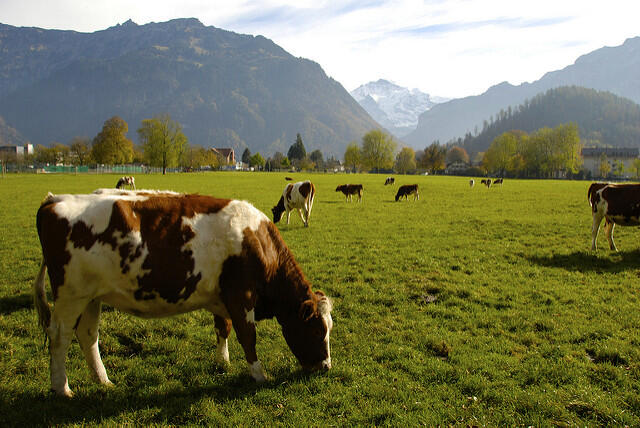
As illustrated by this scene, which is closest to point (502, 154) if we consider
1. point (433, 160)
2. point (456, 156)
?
point (433, 160)

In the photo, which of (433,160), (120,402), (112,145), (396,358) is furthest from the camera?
(433,160)

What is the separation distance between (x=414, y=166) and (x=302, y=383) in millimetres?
150119

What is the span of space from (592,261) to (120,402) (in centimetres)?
1380

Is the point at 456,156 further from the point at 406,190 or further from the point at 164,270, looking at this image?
the point at 164,270

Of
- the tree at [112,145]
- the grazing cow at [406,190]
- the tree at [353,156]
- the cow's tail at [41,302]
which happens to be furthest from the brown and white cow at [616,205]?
the tree at [353,156]

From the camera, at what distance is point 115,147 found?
274 ft

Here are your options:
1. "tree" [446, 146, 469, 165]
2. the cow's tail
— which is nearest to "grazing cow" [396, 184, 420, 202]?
the cow's tail

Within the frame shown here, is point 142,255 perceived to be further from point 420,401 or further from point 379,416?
point 420,401

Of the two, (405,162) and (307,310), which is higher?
(405,162)

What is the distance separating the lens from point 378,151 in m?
124

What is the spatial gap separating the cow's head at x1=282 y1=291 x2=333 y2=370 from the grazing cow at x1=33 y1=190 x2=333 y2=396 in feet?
0.05

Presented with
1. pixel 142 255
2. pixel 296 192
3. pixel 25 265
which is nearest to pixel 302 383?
pixel 142 255

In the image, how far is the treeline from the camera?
115 meters

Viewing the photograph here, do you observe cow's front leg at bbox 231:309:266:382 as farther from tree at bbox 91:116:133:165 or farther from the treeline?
the treeline
